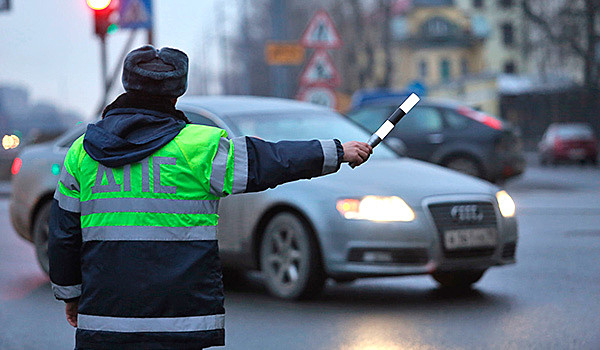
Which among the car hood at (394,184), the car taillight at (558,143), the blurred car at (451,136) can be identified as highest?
the car hood at (394,184)

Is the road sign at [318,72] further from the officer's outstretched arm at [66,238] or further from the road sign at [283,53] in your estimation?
the officer's outstretched arm at [66,238]

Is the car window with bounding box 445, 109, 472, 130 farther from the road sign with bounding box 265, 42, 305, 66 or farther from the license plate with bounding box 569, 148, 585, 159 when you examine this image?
the license plate with bounding box 569, 148, 585, 159

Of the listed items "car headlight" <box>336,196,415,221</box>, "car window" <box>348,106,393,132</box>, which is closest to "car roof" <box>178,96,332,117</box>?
"car headlight" <box>336,196,415,221</box>

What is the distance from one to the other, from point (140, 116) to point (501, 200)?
5.02 m

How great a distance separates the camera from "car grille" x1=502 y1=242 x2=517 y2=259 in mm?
7773

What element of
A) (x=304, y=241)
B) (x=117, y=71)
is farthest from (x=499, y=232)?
(x=117, y=71)

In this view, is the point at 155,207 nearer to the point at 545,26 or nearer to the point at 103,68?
the point at 103,68

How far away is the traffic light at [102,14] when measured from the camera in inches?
575

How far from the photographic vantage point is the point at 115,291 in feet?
10.7

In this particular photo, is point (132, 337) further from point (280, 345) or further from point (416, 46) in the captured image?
point (416, 46)

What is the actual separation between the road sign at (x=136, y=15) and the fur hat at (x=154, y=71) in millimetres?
13561

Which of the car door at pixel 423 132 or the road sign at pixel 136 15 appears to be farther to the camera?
the car door at pixel 423 132

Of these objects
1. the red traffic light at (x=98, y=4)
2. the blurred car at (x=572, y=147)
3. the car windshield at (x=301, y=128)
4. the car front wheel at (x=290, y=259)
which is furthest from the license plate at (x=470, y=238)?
the blurred car at (x=572, y=147)

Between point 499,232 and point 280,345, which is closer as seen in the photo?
point 280,345
